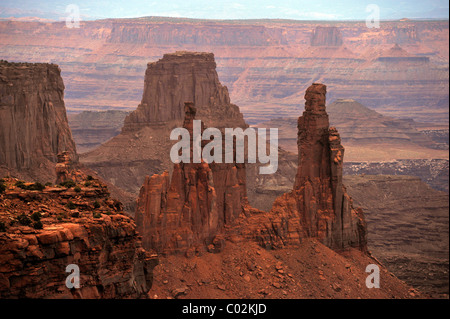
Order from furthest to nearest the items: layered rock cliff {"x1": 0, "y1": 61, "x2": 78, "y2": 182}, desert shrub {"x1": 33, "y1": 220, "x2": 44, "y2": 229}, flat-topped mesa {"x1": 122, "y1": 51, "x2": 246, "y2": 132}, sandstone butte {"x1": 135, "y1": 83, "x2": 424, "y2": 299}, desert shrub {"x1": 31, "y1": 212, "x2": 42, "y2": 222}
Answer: flat-topped mesa {"x1": 122, "y1": 51, "x2": 246, "y2": 132} < layered rock cliff {"x1": 0, "y1": 61, "x2": 78, "y2": 182} < sandstone butte {"x1": 135, "y1": 83, "x2": 424, "y2": 299} < desert shrub {"x1": 31, "y1": 212, "x2": 42, "y2": 222} < desert shrub {"x1": 33, "y1": 220, "x2": 44, "y2": 229}

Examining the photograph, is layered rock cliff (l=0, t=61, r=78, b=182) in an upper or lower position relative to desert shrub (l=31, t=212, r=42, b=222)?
upper

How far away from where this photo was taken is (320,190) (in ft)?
233

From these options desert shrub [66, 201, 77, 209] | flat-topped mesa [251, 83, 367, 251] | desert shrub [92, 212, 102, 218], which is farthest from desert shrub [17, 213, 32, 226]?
flat-topped mesa [251, 83, 367, 251]

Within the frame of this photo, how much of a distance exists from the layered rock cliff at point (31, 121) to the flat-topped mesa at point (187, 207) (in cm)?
3648

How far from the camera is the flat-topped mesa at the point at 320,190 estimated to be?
7019 cm

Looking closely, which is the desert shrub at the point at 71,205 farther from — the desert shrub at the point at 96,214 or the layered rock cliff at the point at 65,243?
the desert shrub at the point at 96,214

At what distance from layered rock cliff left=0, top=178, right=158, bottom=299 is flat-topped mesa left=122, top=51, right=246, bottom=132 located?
12448cm

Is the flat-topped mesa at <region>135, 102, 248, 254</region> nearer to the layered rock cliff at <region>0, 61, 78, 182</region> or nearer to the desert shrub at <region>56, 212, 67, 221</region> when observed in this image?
the desert shrub at <region>56, 212, 67, 221</region>

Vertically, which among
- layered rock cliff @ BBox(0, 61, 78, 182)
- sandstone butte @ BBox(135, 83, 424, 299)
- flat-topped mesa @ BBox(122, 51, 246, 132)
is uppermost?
flat-topped mesa @ BBox(122, 51, 246, 132)

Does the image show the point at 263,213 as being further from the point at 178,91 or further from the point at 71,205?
the point at 178,91

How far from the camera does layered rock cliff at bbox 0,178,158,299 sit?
30.8m

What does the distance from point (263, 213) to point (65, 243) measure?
39.1 m
